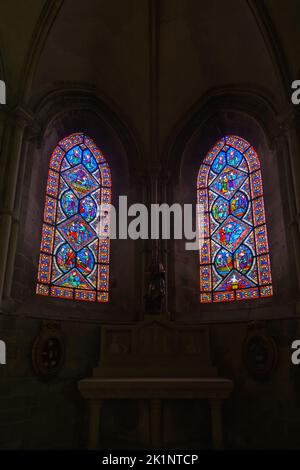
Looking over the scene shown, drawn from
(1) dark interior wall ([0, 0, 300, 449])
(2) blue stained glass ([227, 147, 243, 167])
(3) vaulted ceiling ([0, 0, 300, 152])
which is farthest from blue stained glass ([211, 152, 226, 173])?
(3) vaulted ceiling ([0, 0, 300, 152])

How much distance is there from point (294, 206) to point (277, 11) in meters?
3.63

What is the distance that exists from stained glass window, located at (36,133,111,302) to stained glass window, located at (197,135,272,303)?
2.18m

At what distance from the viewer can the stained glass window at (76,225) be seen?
7340mm

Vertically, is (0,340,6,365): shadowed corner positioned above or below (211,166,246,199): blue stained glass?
below

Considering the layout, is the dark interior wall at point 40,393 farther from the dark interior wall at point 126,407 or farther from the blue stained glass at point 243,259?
the blue stained glass at point 243,259

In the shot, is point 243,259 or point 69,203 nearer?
point 243,259

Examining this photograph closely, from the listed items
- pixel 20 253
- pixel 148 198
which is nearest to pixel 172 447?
pixel 20 253

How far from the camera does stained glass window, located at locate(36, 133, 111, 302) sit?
24.1 ft

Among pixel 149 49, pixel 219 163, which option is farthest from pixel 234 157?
pixel 149 49

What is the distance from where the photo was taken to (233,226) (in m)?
7.98

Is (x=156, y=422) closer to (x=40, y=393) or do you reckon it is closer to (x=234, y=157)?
(x=40, y=393)

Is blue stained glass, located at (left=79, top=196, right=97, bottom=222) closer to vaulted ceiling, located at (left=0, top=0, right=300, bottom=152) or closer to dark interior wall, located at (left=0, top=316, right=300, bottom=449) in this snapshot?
vaulted ceiling, located at (left=0, top=0, right=300, bottom=152)

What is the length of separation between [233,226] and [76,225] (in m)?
3.27

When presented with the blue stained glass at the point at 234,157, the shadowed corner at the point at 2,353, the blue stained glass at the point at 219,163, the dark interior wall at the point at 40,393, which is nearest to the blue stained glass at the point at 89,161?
the blue stained glass at the point at 219,163
